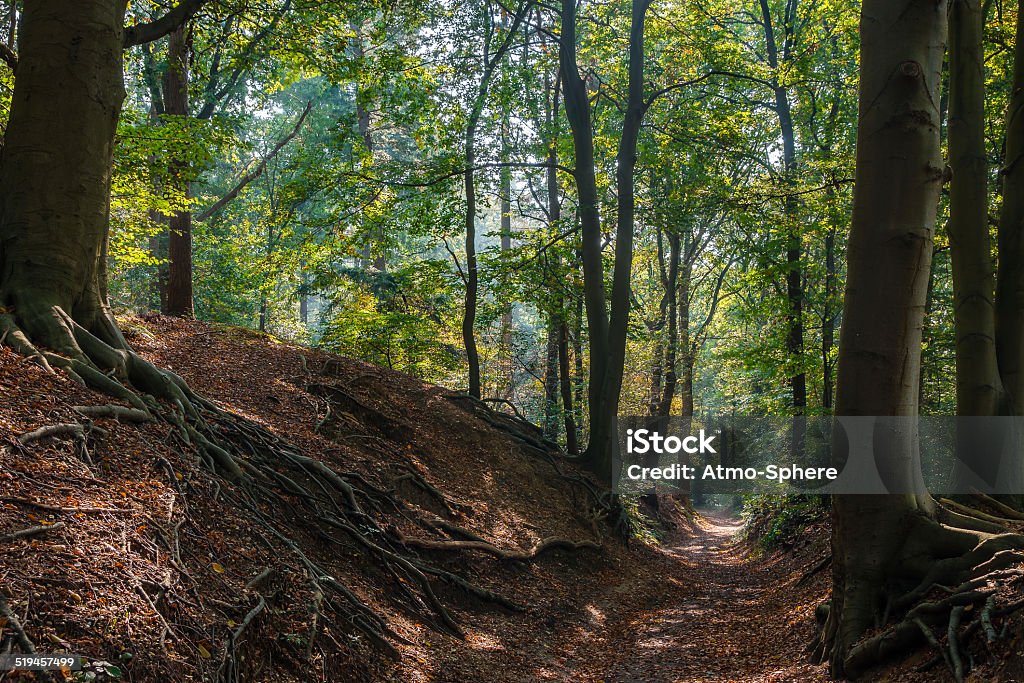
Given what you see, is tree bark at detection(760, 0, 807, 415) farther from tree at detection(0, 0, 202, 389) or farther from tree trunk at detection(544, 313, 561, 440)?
tree at detection(0, 0, 202, 389)

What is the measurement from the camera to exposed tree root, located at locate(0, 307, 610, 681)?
19.0 ft

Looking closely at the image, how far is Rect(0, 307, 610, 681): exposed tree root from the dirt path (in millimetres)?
1509

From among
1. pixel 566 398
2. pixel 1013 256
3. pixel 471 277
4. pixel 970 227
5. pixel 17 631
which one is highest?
pixel 471 277

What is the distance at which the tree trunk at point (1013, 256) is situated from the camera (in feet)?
25.0

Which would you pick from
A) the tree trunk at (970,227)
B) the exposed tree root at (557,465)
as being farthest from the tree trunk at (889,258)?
the exposed tree root at (557,465)

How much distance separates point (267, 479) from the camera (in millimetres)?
6812

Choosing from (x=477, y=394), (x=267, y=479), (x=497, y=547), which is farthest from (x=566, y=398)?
(x=267, y=479)

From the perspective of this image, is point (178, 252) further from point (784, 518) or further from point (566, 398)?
point (784, 518)

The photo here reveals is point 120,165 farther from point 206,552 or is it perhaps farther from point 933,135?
point 933,135

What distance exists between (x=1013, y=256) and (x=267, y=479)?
322 inches

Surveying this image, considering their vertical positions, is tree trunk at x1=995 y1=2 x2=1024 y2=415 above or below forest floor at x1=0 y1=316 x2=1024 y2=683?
above

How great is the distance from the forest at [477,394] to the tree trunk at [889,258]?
0.02 meters

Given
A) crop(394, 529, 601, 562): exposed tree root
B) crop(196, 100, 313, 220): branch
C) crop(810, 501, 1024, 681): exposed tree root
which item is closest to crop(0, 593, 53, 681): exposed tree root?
crop(394, 529, 601, 562): exposed tree root

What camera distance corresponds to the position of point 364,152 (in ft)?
45.3
